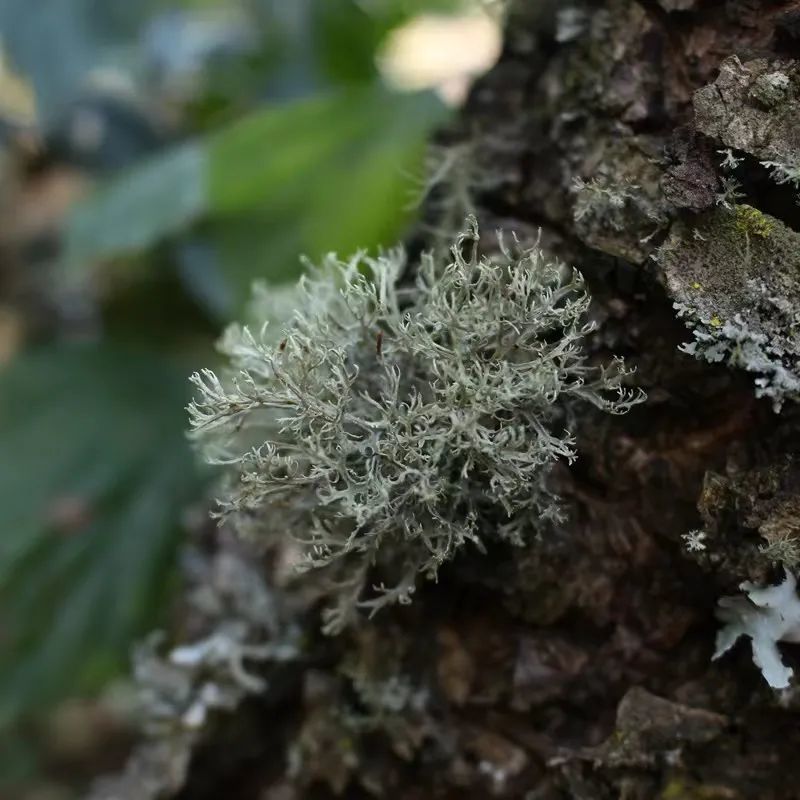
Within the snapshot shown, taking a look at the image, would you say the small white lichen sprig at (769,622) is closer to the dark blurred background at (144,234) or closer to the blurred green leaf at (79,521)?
the dark blurred background at (144,234)

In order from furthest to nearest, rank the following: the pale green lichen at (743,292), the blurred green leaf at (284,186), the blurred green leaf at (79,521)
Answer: the blurred green leaf at (79,521) → the blurred green leaf at (284,186) → the pale green lichen at (743,292)

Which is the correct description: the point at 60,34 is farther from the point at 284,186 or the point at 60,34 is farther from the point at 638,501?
the point at 638,501

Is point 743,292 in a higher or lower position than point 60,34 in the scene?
lower

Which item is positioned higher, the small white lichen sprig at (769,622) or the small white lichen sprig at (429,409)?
the small white lichen sprig at (429,409)

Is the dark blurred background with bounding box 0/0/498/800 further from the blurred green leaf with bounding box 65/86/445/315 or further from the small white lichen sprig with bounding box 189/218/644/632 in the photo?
the small white lichen sprig with bounding box 189/218/644/632

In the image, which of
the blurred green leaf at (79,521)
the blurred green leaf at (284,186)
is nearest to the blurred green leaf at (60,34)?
the blurred green leaf at (284,186)

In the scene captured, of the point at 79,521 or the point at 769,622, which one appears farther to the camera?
the point at 79,521

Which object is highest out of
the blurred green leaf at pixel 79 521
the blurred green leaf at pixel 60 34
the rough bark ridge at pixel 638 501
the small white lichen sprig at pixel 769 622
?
the blurred green leaf at pixel 60 34

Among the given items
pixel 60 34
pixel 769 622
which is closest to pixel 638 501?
pixel 769 622
